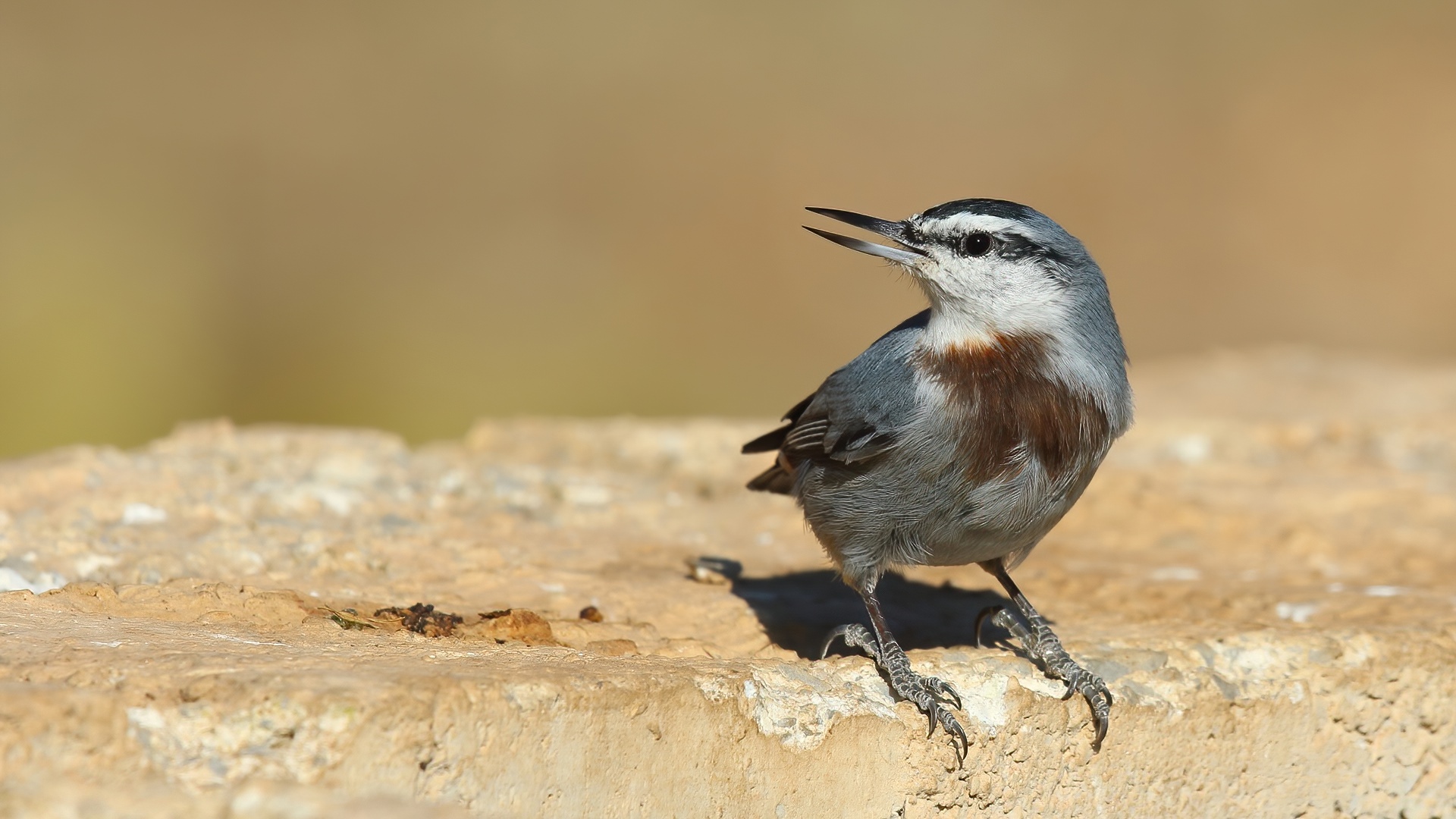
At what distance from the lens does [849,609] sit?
511 centimetres

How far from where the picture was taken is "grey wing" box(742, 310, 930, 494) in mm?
4234

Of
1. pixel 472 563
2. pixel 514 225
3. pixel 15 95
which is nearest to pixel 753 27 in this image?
pixel 514 225

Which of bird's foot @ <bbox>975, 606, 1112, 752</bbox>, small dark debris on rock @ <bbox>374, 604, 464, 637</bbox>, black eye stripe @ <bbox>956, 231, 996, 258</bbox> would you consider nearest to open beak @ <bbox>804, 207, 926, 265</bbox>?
black eye stripe @ <bbox>956, 231, 996, 258</bbox>

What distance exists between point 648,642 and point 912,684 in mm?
908

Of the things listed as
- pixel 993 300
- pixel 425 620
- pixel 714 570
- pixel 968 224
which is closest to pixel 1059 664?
pixel 993 300

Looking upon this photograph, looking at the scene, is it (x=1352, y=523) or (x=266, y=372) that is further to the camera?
(x=266, y=372)

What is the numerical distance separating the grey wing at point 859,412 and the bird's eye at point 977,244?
0.31 m

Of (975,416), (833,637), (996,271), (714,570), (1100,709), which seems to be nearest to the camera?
(1100,709)

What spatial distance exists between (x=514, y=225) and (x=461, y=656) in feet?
33.5

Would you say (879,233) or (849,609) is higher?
(879,233)

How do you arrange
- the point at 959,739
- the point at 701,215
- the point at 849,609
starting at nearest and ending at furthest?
the point at 959,739 → the point at 849,609 → the point at 701,215

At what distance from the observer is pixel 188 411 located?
32.4 ft

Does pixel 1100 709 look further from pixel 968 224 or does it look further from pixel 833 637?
pixel 968 224

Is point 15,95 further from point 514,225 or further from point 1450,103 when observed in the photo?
point 1450,103
